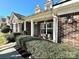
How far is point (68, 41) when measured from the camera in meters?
12.5

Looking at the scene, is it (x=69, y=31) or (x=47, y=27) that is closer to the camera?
(x=69, y=31)

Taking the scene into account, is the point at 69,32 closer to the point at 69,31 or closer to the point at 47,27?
the point at 69,31

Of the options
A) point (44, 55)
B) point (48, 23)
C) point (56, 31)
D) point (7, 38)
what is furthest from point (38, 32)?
point (44, 55)

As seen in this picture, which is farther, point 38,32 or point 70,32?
point 38,32

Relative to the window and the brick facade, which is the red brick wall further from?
the window

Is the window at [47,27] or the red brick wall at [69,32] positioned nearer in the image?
the red brick wall at [69,32]

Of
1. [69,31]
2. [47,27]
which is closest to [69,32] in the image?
[69,31]

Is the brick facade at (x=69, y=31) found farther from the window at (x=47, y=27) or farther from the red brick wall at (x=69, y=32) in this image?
the window at (x=47, y=27)

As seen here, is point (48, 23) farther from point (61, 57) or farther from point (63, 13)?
point (61, 57)

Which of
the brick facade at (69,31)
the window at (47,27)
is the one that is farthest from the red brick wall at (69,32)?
the window at (47,27)

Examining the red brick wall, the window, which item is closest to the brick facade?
the red brick wall

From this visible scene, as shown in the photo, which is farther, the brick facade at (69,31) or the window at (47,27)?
the window at (47,27)

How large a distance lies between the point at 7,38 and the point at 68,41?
39.1ft

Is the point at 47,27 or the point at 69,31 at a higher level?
the point at 47,27
